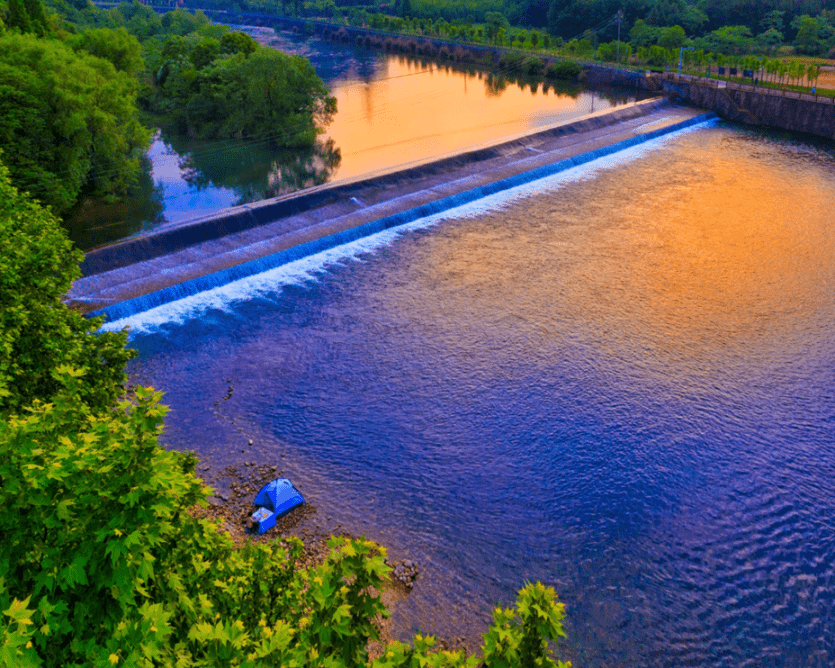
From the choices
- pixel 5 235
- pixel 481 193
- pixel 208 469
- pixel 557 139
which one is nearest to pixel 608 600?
pixel 208 469

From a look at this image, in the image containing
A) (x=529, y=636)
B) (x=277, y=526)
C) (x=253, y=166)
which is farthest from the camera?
(x=253, y=166)

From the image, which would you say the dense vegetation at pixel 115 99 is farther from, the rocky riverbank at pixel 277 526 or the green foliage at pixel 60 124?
the rocky riverbank at pixel 277 526

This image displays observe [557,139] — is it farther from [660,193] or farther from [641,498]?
→ [641,498]

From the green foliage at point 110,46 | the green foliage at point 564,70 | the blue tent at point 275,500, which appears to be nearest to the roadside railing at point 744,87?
the green foliage at point 564,70

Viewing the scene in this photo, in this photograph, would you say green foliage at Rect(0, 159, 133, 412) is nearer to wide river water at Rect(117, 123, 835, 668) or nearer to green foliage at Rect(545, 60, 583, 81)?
wide river water at Rect(117, 123, 835, 668)

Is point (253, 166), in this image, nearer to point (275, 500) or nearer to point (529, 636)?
point (275, 500)

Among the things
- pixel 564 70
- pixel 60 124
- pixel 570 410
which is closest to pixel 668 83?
pixel 564 70

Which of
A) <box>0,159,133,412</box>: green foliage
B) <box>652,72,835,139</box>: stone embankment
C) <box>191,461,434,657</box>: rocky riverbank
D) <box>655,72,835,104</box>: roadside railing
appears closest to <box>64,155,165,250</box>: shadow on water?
<box>0,159,133,412</box>: green foliage
